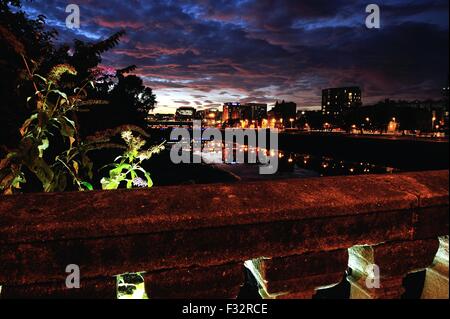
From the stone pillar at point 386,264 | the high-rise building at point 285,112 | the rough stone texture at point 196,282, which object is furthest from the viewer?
the high-rise building at point 285,112

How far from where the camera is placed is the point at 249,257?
4.92 feet

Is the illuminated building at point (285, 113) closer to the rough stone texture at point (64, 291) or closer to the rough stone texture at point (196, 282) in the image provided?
the rough stone texture at point (196, 282)

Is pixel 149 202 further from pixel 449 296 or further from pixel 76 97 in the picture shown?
pixel 449 296

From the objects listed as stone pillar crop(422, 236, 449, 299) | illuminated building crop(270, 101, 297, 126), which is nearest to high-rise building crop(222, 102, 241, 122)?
illuminated building crop(270, 101, 297, 126)

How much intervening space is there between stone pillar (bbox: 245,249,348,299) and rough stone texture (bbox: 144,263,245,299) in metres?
0.14

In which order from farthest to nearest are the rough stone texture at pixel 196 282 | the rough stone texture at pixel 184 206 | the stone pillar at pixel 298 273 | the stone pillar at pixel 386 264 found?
1. the stone pillar at pixel 386 264
2. the stone pillar at pixel 298 273
3. the rough stone texture at pixel 196 282
4. the rough stone texture at pixel 184 206

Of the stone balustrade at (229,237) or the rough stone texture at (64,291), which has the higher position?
the stone balustrade at (229,237)

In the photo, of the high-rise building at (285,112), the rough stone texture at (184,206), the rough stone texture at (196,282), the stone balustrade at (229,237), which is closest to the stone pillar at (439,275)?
the stone balustrade at (229,237)

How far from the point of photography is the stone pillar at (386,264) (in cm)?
172

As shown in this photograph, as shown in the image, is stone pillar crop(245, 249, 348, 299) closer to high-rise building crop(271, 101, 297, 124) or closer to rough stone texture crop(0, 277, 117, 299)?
rough stone texture crop(0, 277, 117, 299)

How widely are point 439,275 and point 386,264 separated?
16.4 inches

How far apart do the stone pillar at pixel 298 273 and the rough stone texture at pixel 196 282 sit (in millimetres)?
135

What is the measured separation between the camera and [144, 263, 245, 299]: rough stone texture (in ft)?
4.67

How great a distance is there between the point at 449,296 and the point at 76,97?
2.64 metres
